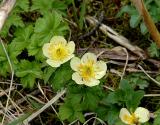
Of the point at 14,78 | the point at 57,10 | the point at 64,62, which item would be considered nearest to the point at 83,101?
the point at 64,62

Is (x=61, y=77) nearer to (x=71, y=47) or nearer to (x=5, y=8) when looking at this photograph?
(x=71, y=47)

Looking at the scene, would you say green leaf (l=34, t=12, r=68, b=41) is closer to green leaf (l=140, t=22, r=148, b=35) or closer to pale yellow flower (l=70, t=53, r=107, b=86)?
pale yellow flower (l=70, t=53, r=107, b=86)

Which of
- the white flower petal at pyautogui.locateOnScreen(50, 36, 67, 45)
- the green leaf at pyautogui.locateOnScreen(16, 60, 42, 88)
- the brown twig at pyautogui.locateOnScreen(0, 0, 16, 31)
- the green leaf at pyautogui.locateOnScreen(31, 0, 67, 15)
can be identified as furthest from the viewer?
the green leaf at pyautogui.locateOnScreen(31, 0, 67, 15)

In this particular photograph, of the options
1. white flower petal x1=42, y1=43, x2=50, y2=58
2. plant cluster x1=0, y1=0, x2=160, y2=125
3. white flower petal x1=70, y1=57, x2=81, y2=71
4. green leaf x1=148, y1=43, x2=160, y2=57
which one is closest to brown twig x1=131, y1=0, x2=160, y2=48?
green leaf x1=148, y1=43, x2=160, y2=57

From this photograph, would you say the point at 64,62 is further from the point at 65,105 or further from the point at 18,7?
the point at 18,7

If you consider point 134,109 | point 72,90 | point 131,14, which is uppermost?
point 131,14

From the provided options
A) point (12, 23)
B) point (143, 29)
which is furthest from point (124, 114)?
point (12, 23)
